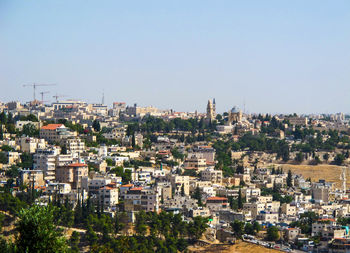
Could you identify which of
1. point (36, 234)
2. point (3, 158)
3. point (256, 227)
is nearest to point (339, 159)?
point (256, 227)

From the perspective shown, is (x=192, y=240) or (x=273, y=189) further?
(x=273, y=189)

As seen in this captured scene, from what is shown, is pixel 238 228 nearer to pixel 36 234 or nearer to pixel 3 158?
pixel 3 158

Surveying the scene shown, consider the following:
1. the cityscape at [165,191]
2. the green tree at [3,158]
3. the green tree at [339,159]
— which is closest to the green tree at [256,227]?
the cityscape at [165,191]

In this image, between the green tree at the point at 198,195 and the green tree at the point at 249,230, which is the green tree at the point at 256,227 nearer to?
the green tree at the point at 249,230

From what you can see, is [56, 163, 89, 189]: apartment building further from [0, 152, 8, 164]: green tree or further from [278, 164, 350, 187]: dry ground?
[278, 164, 350, 187]: dry ground

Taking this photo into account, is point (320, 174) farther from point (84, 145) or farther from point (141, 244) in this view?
point (141, 244)

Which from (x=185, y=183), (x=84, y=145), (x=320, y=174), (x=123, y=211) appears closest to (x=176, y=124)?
(x=320, y=174)

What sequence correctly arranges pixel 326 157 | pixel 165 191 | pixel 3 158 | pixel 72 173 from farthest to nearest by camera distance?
pixel 326 157 < pixel 3 158 < pixel 165 191 < pixel 72 173
